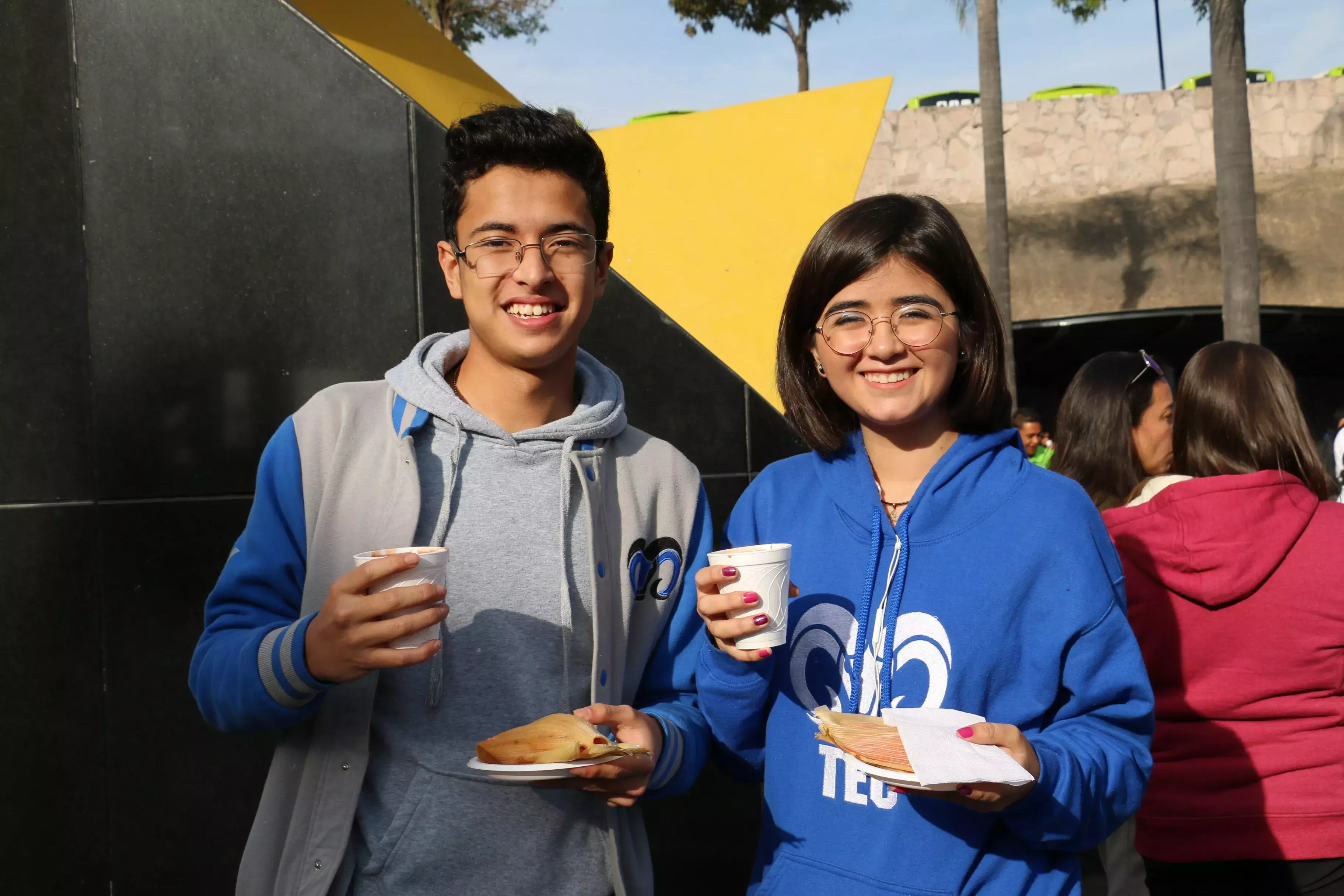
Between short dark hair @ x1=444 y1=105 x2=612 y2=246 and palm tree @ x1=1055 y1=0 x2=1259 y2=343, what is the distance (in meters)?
9.61

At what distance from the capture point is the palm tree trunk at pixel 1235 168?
10.2 m

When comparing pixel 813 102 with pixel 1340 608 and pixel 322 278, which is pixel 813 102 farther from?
pixel 1340 608

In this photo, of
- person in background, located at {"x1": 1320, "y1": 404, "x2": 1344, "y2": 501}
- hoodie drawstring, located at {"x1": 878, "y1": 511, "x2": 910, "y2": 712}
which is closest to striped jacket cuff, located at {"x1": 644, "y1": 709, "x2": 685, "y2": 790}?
hoodie drawstring, located at {"x1": 878, "y1": 511, "x2": 910, "y2": 712}

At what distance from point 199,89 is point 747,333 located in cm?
246

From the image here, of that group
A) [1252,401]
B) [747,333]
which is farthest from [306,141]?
[1252,401]

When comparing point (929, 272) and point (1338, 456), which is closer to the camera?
point (929, 272)

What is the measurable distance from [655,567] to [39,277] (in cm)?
231

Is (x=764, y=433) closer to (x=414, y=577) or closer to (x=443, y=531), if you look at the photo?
(x=443, y=531)

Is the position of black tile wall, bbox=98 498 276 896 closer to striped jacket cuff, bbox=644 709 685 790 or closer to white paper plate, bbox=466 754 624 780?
striped jacket cuff, bbox=644 709 685 790

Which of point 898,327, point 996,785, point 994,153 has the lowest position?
point 996,785

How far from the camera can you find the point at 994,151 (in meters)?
14.6

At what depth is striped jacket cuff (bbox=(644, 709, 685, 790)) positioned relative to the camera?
79.6 inches

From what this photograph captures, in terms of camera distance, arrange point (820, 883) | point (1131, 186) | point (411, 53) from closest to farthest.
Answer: point (820, 883) → point (411, 53) → point (1131, 186)

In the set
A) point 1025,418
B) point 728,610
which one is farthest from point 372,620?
point 1025,418
